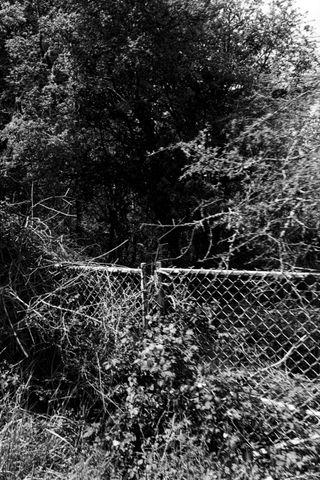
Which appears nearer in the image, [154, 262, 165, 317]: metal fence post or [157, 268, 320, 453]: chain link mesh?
[157, 268, 320, 453]: chain link mesh

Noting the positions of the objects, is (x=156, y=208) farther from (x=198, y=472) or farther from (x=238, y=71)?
(x=198, y=472)

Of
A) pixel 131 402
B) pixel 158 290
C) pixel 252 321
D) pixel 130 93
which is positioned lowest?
pixel 131 402

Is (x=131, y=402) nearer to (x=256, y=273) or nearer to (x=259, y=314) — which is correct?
(x=259, y=314)

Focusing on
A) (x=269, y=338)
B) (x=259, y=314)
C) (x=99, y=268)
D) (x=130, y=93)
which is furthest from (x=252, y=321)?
(x=130, y=93)

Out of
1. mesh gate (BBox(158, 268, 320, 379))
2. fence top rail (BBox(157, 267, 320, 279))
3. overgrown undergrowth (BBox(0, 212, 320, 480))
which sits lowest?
overgrown undergrowth (BBox(0, 212, 320, 480))

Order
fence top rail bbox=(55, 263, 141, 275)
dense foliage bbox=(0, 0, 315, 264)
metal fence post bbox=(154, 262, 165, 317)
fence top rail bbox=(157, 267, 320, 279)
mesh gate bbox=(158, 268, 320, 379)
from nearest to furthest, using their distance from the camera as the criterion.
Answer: fence top rail bbox=(157, 267, 320, 279), mesh gate bbox=(158, 268, 320, 379), metal fence post bbox=(154, 262, 165, 317), fence top rail bbox=(55, 263, 141, 275), dense foliage bbox=(0, 0, 315, 264)

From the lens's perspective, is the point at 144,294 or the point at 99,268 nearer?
the point at 144,294

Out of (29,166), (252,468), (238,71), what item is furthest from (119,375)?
(238,71)

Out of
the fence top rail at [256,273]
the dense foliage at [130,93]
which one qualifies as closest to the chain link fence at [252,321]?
the fence top rail at [256,273]

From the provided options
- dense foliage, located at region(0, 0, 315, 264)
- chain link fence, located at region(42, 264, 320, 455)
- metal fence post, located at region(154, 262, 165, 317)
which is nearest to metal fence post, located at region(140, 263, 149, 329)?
chain link fence, located at region(42, 264, 320, 455)

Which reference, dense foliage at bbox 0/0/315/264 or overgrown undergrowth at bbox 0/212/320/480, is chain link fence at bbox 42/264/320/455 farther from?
dense foliage at bbox 0/0/315/264

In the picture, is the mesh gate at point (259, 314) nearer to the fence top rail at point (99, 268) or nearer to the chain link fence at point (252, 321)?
the chain link fence at point (252, 321)

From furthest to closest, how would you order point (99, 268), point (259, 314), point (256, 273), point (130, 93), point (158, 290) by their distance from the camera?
point (130, 93), point (99, 268), point (158, 290), point (259, 314), point (256, 273)

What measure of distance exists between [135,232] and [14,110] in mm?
3055
